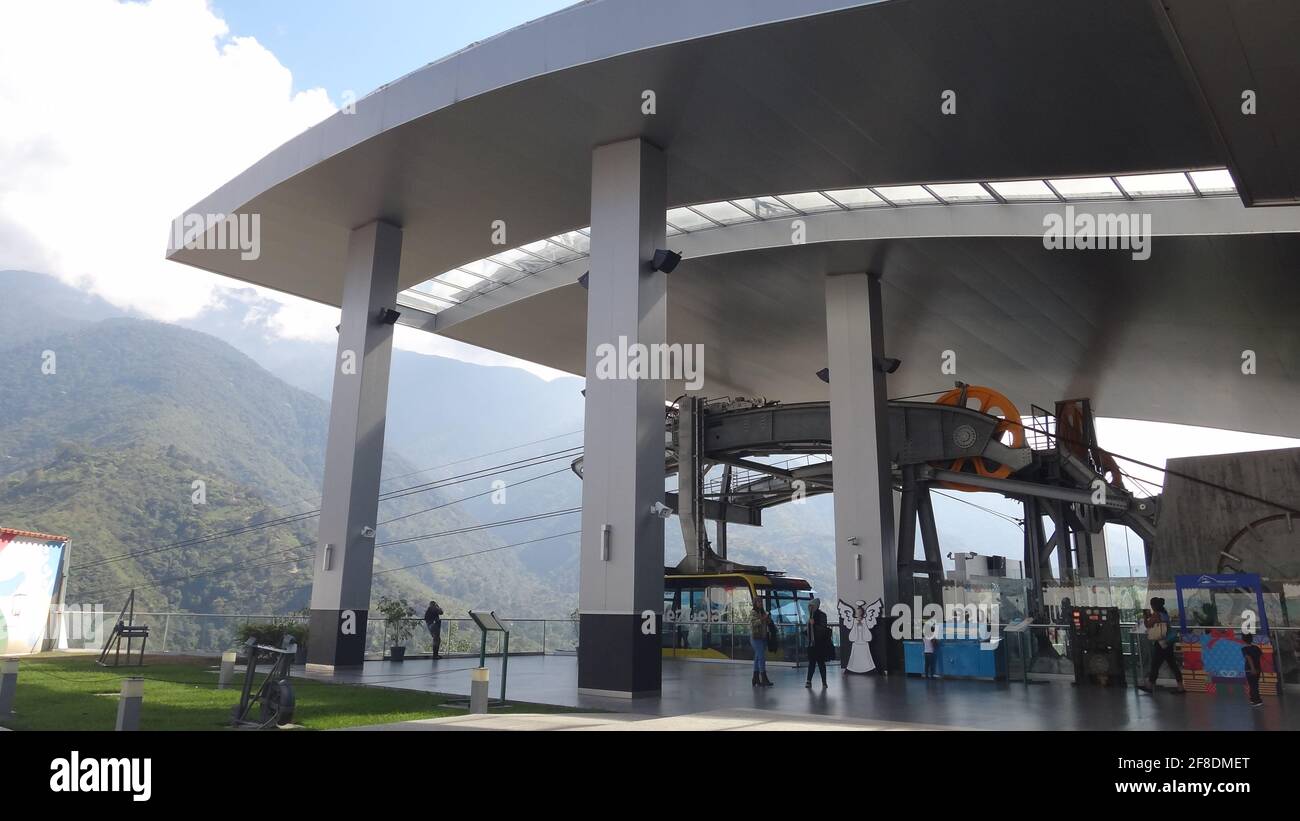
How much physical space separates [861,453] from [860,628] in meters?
4.20

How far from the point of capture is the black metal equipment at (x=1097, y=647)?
16312 millimetres

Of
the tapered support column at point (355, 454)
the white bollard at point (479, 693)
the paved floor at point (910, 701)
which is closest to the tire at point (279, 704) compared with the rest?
the white bollard at point (479, 693)

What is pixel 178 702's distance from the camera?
433 inches

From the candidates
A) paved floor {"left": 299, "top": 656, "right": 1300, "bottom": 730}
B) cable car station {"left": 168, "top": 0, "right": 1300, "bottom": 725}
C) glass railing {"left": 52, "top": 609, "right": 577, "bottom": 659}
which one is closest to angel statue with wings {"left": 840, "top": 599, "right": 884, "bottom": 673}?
cable car station {"left": 168, "top": 0, "right": 1300, "bottom": 725}

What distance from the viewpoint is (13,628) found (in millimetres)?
20672

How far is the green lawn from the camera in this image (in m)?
9.09

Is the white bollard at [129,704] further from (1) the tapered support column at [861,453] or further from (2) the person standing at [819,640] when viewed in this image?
(1) the tapered support column at [861,453]

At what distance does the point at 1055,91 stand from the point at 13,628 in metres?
25.2

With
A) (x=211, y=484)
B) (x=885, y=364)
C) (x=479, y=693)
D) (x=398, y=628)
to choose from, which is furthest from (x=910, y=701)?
(x=211, y=484)

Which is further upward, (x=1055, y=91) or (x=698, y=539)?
(x=1055, y=91)

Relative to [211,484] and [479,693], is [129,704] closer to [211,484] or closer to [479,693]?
[479,693]

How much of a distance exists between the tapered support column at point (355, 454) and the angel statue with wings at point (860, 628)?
10.7 meters
